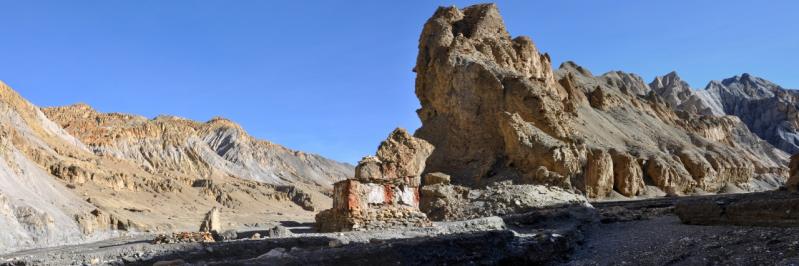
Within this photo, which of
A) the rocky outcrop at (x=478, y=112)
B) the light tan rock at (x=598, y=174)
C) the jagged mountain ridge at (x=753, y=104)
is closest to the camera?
the rocky outcrop at (x=478, y=112)

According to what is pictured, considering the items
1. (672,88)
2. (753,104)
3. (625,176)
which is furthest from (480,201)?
(753,104)

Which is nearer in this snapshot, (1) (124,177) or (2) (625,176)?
(2) (625,176)

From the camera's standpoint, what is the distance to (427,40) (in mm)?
38219

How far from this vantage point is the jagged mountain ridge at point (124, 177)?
26281mm

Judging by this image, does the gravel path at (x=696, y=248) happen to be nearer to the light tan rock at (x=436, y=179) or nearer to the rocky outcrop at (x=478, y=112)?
the light tan rock at (x=436, y=179)

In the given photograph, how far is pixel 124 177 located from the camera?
53125mm

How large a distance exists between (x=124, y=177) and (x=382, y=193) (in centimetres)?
4406

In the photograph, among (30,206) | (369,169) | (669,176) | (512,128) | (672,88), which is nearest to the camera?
(369,169)

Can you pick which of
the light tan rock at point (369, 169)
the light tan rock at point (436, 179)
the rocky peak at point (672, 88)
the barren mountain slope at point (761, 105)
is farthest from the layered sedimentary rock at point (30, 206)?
the barren mountain slope at point (761, 105)

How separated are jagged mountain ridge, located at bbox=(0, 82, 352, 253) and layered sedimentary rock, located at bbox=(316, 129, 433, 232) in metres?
12.2

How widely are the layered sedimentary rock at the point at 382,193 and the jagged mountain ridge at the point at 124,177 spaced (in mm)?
12243

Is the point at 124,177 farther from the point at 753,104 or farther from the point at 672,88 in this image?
the point at 753,104

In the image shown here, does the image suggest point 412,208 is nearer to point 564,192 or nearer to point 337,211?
point 337,211

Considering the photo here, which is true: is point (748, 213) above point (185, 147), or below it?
below
